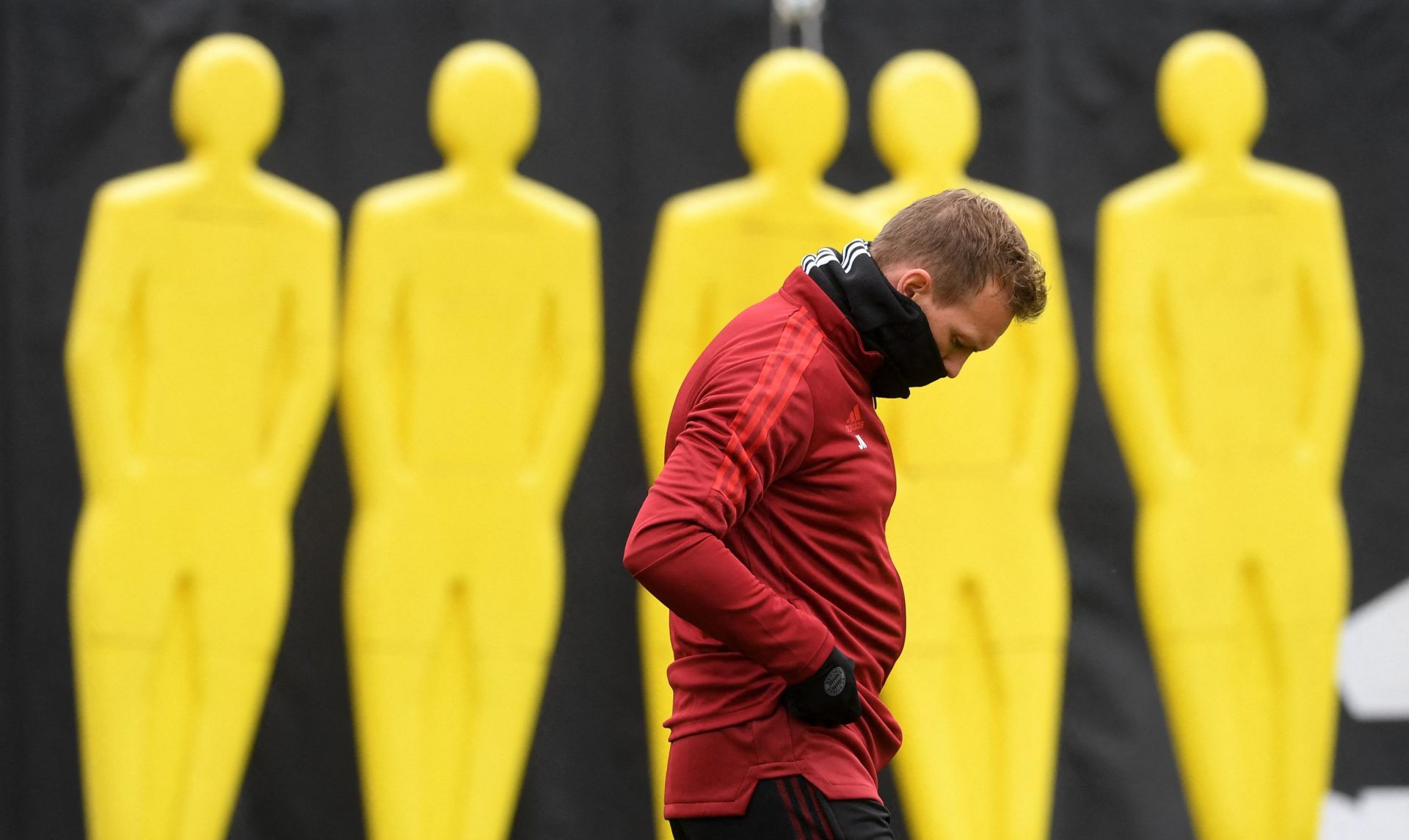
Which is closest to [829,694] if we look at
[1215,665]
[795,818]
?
[795,818]

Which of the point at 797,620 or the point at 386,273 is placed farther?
the point at 386,273

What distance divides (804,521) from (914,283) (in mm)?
256

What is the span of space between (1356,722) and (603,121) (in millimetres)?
2126

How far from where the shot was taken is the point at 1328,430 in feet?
11.7

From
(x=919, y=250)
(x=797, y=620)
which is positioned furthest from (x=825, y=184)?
(x=797, y=620)

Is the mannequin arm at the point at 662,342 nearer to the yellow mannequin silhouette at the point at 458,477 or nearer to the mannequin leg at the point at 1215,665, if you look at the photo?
the yellow mannequin silhouette at the point at 458,477

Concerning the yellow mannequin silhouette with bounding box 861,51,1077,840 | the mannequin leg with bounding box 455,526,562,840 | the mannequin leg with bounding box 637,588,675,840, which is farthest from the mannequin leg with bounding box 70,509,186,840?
the yellow mannequin silhouette with bounding box 861,51,1077,840

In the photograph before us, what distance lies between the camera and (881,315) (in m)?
1.54

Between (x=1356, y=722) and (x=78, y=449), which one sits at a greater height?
(x=78, y=449)

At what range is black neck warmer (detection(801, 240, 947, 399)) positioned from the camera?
60.7 inches

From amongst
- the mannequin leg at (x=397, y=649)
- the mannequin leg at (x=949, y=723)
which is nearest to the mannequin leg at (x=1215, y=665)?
the mannequin leg at (x=949, y=723)

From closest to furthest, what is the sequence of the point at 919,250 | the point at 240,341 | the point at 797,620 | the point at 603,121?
the point at 797,620 < the point at 919,250 < the point at 240,341 < the point at 603,121

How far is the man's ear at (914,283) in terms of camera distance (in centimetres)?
156

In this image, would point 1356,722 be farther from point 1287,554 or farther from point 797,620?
point 797,620
